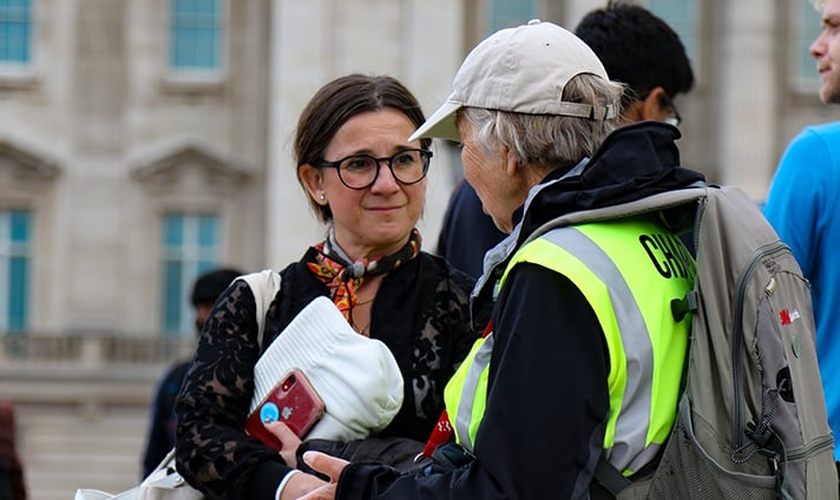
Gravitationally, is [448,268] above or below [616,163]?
below

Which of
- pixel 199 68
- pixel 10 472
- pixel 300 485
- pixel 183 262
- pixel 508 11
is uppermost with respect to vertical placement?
pixel 508 11

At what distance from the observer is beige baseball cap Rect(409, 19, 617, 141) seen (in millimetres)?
3678

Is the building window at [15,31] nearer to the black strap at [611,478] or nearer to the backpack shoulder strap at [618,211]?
the backpack shoulder strap at [618,211]

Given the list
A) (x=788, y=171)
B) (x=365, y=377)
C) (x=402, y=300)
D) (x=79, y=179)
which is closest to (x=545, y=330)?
(x=365, y=377)

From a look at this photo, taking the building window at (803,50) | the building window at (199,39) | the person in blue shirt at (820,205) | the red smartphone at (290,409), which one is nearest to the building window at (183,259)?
the building window at (199,39)

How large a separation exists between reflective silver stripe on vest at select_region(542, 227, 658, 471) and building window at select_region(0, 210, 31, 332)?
2697 centimetres

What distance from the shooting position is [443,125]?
396 cm

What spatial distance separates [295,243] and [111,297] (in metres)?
3.34

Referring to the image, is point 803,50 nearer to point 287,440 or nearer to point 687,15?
point 687,15

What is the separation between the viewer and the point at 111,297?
30.3 metres

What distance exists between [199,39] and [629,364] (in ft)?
92.5

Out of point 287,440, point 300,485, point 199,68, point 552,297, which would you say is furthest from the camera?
point 199,68

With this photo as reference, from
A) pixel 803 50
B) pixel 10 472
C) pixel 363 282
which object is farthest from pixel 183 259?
pixel 363 282

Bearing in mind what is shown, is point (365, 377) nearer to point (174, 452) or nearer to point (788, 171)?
point (174, 452)
